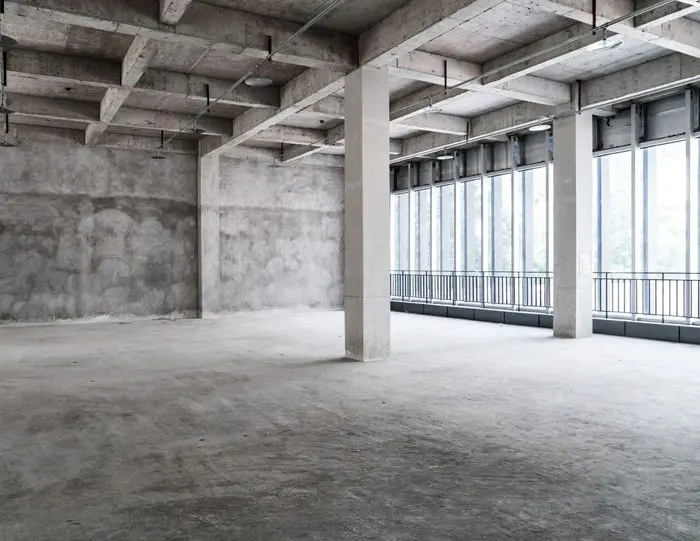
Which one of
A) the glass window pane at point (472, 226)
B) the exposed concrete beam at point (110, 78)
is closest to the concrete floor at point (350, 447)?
the exposed concrete beam at point (110, 78)

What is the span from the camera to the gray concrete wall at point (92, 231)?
18.2m

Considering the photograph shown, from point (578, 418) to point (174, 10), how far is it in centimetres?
813

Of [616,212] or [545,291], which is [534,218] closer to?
[545,291]

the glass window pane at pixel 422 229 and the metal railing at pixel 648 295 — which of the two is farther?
the glass window pane at pixel 422 229

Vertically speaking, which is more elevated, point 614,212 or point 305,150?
point 305,150

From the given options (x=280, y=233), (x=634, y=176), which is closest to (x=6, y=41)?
(x=634, y=176)

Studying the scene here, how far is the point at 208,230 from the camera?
20703mm

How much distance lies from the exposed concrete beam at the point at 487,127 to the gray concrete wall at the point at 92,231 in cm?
772

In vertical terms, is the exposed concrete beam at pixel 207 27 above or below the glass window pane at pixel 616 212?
above

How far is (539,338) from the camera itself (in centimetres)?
1448

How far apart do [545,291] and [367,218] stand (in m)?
8.82

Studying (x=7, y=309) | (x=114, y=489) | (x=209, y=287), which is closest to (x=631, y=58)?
(x=114, y=489)

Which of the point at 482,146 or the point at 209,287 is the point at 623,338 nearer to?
the point at 482,146

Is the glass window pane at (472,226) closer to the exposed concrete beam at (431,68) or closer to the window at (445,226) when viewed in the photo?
the window at (445,226)
